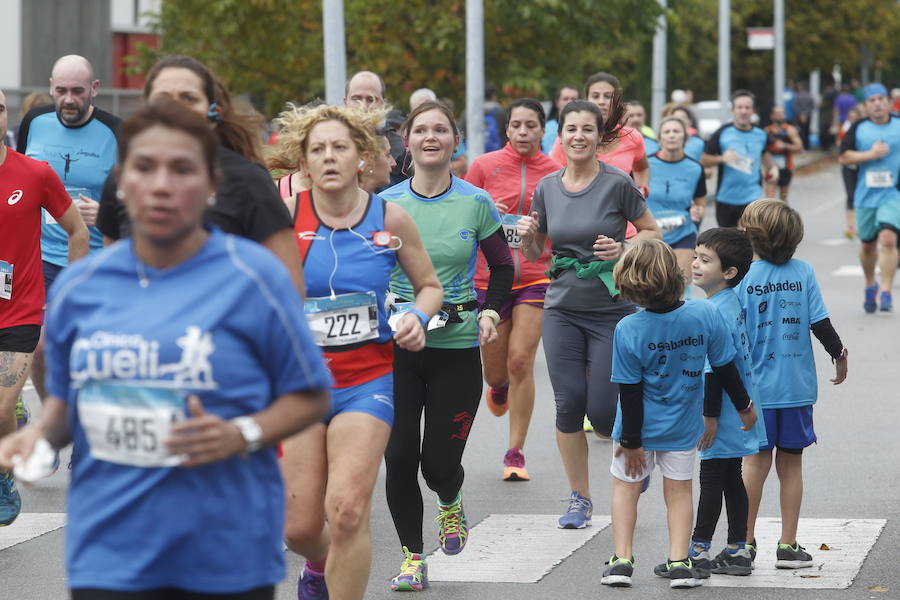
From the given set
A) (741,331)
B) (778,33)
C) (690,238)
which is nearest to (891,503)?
(741,331)

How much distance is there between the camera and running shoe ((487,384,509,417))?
9578 mm

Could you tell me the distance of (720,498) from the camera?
6832mm

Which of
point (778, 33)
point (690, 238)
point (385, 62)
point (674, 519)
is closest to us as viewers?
point (674, 519)

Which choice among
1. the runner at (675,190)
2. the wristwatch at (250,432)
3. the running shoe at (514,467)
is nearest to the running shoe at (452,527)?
the running shoe at (514,467)

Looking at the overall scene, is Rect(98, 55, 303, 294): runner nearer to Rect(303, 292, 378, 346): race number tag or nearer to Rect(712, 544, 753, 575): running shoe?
Rect(303, 292, 378, 346): race number tag

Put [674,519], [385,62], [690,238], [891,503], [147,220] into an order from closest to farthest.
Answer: [147,220]
[674,519]
[891,503]
[690,238]
[385,62]

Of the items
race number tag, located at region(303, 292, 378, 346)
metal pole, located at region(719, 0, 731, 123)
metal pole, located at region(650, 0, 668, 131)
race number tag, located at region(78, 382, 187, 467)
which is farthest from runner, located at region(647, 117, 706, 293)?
metal pole, located at region(719, 0, 731, 123)

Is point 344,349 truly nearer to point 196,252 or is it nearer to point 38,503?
point 196,252

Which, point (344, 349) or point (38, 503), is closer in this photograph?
point (344, 349)

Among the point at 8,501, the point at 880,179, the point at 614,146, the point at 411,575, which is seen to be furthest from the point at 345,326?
the point at 880,179

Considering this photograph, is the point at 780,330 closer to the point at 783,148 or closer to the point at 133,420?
the point at 133,420

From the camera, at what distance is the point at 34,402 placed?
1200cm

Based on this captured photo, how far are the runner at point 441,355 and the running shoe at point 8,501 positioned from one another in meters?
2.03

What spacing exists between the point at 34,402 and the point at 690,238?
15.7ft
